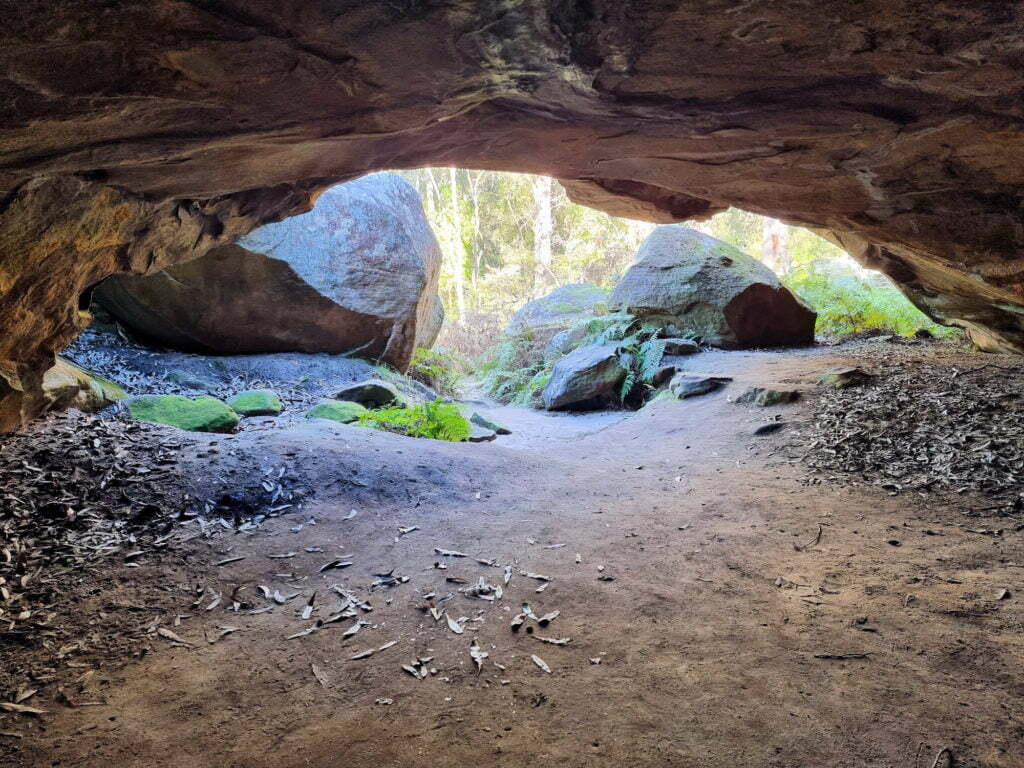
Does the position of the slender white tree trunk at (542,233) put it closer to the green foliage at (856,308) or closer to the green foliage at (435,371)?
the green foliage at (435,371)

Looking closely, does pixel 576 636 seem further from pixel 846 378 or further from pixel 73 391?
pixel 846 378

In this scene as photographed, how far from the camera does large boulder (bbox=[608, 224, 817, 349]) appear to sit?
1039 centimetres

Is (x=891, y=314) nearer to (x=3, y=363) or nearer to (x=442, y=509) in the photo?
(x=442, y=509)

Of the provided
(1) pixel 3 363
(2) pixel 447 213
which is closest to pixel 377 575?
(1) pixel 3 363

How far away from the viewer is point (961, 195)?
13.0 feet

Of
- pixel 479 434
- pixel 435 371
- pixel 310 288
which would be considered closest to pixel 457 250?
pixel 435 371

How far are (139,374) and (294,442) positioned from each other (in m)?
3.90

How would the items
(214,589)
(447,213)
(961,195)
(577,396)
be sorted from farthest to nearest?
(447,213) → (577,396) → (961,195) → (214,589)

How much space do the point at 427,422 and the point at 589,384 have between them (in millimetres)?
3825

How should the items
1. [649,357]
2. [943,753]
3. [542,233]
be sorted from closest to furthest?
A: [943,753], [649,357], [542,233]

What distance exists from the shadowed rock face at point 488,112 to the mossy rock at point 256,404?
94.3 inches

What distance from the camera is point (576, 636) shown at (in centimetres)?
267

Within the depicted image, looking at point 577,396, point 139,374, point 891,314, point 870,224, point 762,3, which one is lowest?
point 577,396

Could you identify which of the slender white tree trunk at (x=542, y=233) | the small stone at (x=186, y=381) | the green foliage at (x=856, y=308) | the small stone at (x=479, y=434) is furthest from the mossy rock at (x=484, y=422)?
the slender white tree trunk at (x=542, y=233)
